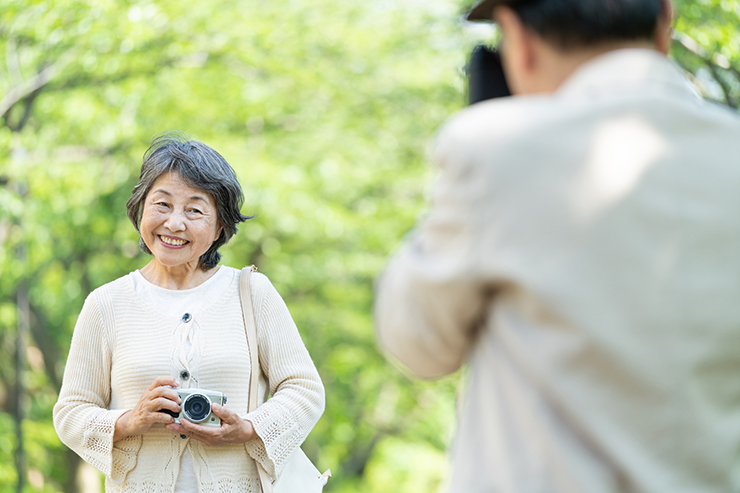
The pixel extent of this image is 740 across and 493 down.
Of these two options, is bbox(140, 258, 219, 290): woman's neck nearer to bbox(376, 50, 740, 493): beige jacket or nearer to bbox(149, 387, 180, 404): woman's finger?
bbox(149, 387, 180, 404): woman's finger

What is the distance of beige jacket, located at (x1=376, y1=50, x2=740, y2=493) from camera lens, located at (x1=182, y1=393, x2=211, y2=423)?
50.4 inches

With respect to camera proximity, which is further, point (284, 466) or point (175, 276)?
point (175, 276)

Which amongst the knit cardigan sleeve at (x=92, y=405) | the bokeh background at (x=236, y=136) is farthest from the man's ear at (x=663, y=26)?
the bokeh background at (x=236, y=136)

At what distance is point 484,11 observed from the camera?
1459 millimetres

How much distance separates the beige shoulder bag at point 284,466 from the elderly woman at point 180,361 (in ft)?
0.07

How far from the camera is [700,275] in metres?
1.21

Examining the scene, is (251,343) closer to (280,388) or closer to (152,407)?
(280,388)

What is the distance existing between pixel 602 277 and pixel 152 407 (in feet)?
5.22

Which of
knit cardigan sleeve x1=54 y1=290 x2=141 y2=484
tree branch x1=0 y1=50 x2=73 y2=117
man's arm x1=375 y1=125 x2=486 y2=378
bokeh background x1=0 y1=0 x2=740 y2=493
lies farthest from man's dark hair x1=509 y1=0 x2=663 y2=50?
tree branch x1=0 y1=50 x2=73 y2=117

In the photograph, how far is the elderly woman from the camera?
7.96 feet

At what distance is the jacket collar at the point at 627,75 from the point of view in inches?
49.7

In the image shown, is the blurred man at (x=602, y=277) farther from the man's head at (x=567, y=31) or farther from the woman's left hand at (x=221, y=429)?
the woman's left hand at (x=221, y=429)

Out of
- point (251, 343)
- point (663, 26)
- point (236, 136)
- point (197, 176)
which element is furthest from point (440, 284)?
point (236, 136)

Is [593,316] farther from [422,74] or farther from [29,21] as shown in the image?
[422,74]
